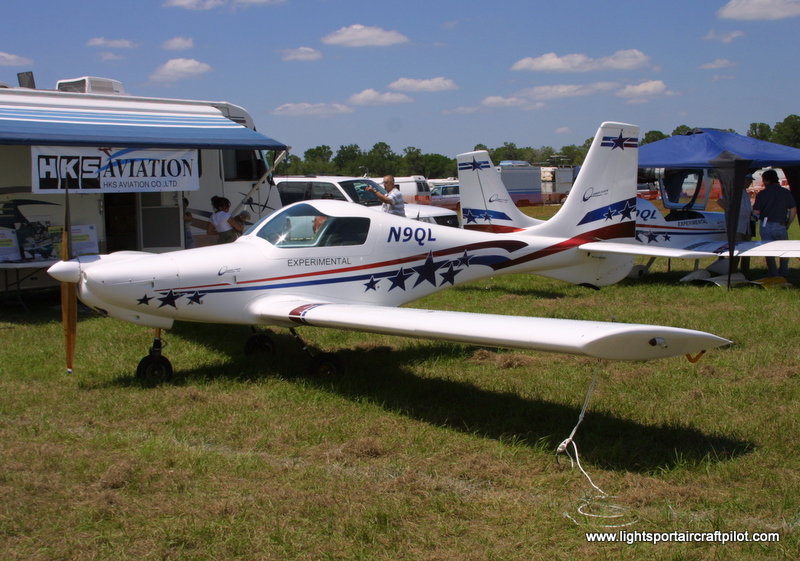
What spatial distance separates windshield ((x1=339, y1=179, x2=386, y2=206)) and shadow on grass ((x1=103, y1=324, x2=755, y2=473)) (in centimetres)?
906

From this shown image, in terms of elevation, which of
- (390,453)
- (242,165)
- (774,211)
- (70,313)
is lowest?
(390,453)

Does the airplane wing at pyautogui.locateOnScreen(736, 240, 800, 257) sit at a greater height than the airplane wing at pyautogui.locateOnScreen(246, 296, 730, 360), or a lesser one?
greater

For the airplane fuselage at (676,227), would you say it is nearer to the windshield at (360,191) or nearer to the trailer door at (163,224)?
the windshield at (360,191)

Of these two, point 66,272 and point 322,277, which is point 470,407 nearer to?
point 322,277

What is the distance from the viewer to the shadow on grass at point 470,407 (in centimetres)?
465

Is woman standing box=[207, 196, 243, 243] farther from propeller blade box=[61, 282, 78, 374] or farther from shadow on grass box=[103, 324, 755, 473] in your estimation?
A: propeller blade box=[61, 282, 78, 374]

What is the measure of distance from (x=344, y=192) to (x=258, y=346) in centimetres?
955

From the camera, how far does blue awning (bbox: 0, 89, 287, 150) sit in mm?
9282

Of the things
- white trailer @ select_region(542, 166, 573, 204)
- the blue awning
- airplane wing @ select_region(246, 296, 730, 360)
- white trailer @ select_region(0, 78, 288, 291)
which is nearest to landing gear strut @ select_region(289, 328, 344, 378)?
airplane wing @ select_region(246, 296, 730, 360)

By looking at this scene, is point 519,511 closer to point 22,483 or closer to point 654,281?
point 22,483

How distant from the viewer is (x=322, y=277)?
6785 mm

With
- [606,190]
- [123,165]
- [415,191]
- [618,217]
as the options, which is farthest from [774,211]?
[415,191]

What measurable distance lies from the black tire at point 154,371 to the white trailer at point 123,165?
324 centimetres

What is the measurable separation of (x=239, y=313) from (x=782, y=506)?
4.56 meters
